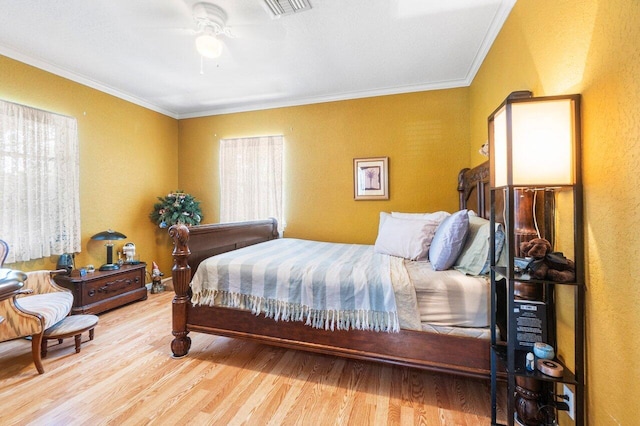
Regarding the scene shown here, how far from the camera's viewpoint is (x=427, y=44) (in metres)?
2.37

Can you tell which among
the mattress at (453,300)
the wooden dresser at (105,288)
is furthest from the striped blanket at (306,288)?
the wooden dresser at (105,288)

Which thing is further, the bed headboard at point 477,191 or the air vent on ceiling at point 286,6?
the bed headboard at point 477,191

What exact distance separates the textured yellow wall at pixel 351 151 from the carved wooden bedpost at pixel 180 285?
1.89 metres

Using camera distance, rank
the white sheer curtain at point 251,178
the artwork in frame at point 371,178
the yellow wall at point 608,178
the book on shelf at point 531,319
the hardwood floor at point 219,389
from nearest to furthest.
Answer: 1. the yellow wall at point 608,178
2. the book on shelf at point 531,319
3. the hardwood floor at point 219,389
4. the artwork in frame at point 371,178
5. the white sheer curtain at point 251,178

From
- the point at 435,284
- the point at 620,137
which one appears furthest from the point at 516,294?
the point at 620,137

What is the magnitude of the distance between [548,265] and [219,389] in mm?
1894

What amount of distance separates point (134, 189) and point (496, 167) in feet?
13.3

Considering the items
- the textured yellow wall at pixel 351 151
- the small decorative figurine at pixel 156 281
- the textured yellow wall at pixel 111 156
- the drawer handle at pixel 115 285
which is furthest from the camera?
the small decorative figurine at pixel 156 281

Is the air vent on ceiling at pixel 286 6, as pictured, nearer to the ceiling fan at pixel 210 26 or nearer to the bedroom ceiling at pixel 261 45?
the bedroom ceiling at pixel 261 45

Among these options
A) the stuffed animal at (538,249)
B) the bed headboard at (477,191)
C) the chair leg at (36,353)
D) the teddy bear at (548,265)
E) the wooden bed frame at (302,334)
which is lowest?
the chair leg at (36,353)

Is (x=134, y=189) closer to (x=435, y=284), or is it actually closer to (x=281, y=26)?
(x=281, y=26)

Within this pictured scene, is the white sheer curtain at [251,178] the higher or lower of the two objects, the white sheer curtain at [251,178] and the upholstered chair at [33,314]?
the higher

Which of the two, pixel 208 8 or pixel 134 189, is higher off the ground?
pixel 208 8

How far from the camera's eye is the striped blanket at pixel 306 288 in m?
1.62
